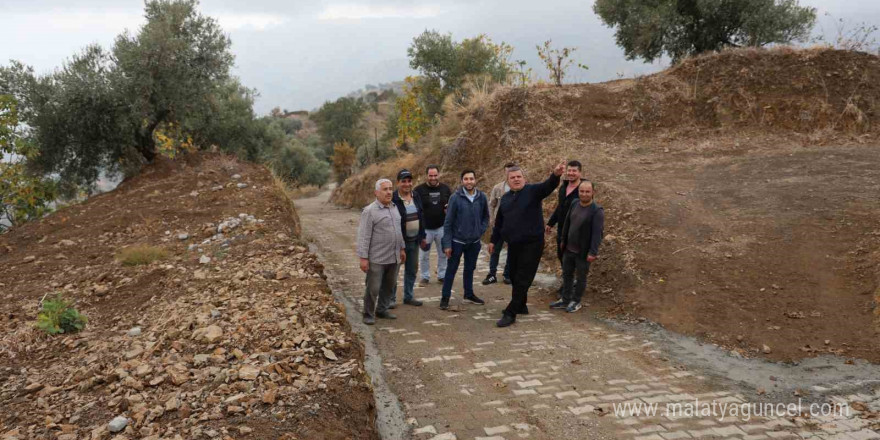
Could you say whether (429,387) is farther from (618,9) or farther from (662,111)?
(618,9)

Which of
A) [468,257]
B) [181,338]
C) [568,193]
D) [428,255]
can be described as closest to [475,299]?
[468,257]

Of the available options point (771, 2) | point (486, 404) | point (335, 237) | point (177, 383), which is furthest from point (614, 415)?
point (771, 2)

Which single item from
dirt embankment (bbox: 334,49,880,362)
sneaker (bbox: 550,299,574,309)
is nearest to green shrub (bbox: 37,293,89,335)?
sneaker (bbox: 550,299,574,309)

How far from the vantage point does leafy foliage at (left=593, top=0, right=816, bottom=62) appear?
16203mm

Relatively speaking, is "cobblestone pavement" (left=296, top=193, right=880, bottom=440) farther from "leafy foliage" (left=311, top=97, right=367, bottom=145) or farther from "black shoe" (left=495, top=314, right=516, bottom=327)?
"leafy foliage" (left=311, top=97, right=367, bottom=145)

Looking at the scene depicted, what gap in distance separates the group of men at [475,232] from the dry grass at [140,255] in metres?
3.53

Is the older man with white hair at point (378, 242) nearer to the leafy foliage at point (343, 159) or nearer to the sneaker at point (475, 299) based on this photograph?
the sneaker at point (475, 299)

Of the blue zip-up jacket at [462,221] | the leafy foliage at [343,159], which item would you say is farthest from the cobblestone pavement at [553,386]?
the leafy foliage at [343,159]

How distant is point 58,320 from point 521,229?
5272 millimetres

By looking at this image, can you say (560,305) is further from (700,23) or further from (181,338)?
(700,23)

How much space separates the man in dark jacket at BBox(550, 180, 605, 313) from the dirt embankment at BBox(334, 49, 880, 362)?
1.66 feet

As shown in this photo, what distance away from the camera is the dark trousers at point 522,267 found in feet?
20.6

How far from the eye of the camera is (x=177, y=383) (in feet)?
13.3

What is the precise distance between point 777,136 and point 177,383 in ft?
44.9
